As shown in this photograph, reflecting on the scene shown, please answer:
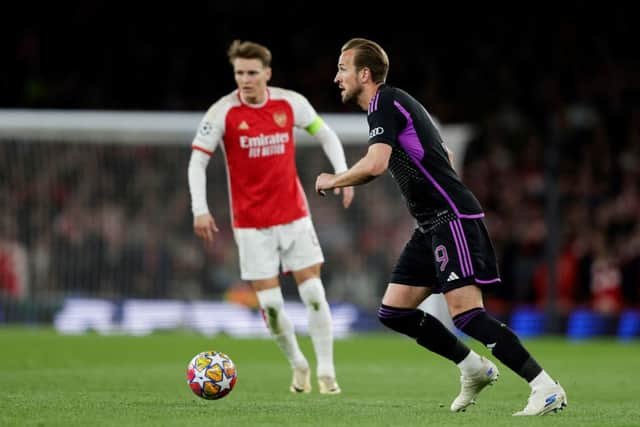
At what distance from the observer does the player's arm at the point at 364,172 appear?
731 centimetres

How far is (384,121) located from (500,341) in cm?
144

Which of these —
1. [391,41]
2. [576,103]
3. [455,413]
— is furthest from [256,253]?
[391,41]

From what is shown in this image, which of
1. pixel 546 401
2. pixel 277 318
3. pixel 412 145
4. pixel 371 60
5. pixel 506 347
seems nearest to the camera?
pixel 546 401

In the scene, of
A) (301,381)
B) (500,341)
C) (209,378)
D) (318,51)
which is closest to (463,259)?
(500,341)

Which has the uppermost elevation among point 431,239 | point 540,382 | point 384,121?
point 384,121

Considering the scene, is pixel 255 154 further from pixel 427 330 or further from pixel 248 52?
pixel 427 330

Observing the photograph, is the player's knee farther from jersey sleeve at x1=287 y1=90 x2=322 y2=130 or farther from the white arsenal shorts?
jersey sleeve at x1=287 y1=90 x2=322 y2=130

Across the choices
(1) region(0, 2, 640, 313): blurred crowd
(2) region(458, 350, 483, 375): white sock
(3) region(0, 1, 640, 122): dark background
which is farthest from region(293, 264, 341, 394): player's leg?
(3) region(0, 1, 640, 122): dark background

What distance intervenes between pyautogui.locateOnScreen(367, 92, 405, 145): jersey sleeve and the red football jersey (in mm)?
2389

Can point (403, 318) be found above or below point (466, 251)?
below

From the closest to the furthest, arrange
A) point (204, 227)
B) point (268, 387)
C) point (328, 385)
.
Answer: point (204, 227)
point (328, 385)
point (268, 387)

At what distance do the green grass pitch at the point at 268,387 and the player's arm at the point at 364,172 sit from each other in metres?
1.32

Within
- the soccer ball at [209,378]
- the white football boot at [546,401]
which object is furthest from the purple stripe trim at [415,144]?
the soccer ball at [209,378]

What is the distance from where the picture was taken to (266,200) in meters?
9.85
